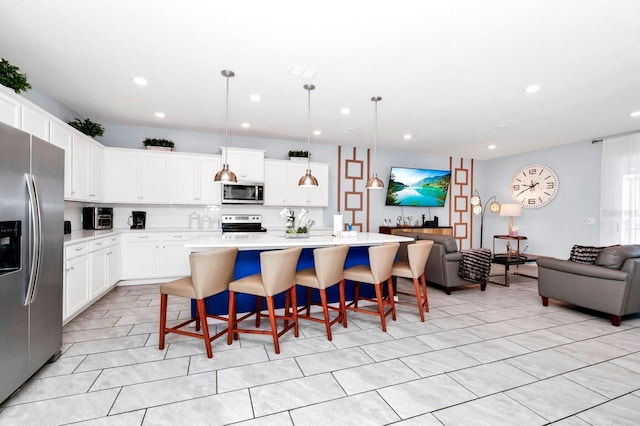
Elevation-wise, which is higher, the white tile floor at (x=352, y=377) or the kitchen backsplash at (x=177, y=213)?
the kitchen backsplash at (x=177, y=213)

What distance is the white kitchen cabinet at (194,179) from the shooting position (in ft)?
17.4

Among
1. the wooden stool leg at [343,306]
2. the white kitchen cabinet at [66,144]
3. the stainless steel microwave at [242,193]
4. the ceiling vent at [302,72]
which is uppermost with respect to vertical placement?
the ceiling vent at [302,72]

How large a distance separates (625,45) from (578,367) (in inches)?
108

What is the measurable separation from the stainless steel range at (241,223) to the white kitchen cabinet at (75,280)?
2.19 metres

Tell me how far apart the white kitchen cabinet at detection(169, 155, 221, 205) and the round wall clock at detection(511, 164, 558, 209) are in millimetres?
6970

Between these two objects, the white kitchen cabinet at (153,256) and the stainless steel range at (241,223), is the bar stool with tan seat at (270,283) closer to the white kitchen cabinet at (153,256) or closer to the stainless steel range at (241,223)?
the white kitchen cabinet at (153,256)

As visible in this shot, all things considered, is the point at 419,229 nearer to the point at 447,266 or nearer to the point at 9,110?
the point at 447,266

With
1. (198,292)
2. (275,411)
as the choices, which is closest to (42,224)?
(198,292)

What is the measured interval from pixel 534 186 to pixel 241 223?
6.69 meters

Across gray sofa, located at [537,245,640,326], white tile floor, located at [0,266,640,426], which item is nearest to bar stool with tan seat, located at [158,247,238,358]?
white tile floor, located at [0,266,640,426]

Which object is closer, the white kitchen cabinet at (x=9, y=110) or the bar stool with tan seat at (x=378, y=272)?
the white kitchen cabinet at (x=9, y=110)

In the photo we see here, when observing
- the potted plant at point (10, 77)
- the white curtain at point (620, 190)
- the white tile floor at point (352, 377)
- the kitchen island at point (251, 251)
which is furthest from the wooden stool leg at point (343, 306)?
the white curtain at point (620, 190)

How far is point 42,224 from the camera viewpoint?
2197 millimetres

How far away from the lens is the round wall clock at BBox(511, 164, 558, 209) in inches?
269
